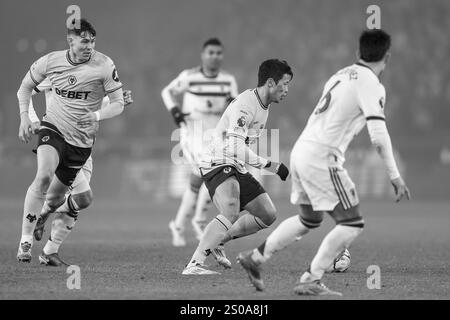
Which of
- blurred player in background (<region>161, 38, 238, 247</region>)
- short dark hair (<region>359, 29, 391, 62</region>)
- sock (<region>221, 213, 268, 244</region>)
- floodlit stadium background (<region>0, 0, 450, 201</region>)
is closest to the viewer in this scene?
short dark hair (<region>359, 29, 391, 62</region>)

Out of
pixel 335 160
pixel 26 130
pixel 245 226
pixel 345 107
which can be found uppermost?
pixel 345 107

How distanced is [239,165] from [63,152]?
6.28 feet

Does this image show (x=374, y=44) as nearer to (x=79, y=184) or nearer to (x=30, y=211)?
(x=79, y=184)

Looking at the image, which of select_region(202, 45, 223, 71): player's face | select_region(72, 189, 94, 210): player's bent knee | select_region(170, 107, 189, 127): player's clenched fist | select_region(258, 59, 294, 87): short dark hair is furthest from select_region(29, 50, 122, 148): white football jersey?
select_region(202, 45, 223, 71): player's face

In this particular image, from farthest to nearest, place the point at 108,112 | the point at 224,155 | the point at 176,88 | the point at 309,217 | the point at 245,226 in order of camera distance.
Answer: the point at 176,88 → the point at 108,112 → the point at 245,226 → the point at 224,155 → the point at 309,217

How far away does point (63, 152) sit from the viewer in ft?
31.0

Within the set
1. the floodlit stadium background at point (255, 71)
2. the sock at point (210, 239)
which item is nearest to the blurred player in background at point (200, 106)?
the sock at point (210, 239)

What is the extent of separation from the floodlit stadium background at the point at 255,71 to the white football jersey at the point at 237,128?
13339 millimetres

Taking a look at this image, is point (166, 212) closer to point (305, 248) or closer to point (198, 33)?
point (305, 248)

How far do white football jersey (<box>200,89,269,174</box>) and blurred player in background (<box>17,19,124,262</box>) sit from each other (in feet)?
4.03

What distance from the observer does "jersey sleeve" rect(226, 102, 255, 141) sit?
8.48 metres

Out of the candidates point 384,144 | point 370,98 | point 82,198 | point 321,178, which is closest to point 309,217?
point 321,178

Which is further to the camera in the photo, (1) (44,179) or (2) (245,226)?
(1) (44,179)

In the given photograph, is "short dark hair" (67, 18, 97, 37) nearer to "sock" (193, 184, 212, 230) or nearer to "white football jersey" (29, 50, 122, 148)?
"white football jersey" (29, 50, 122, 148)
